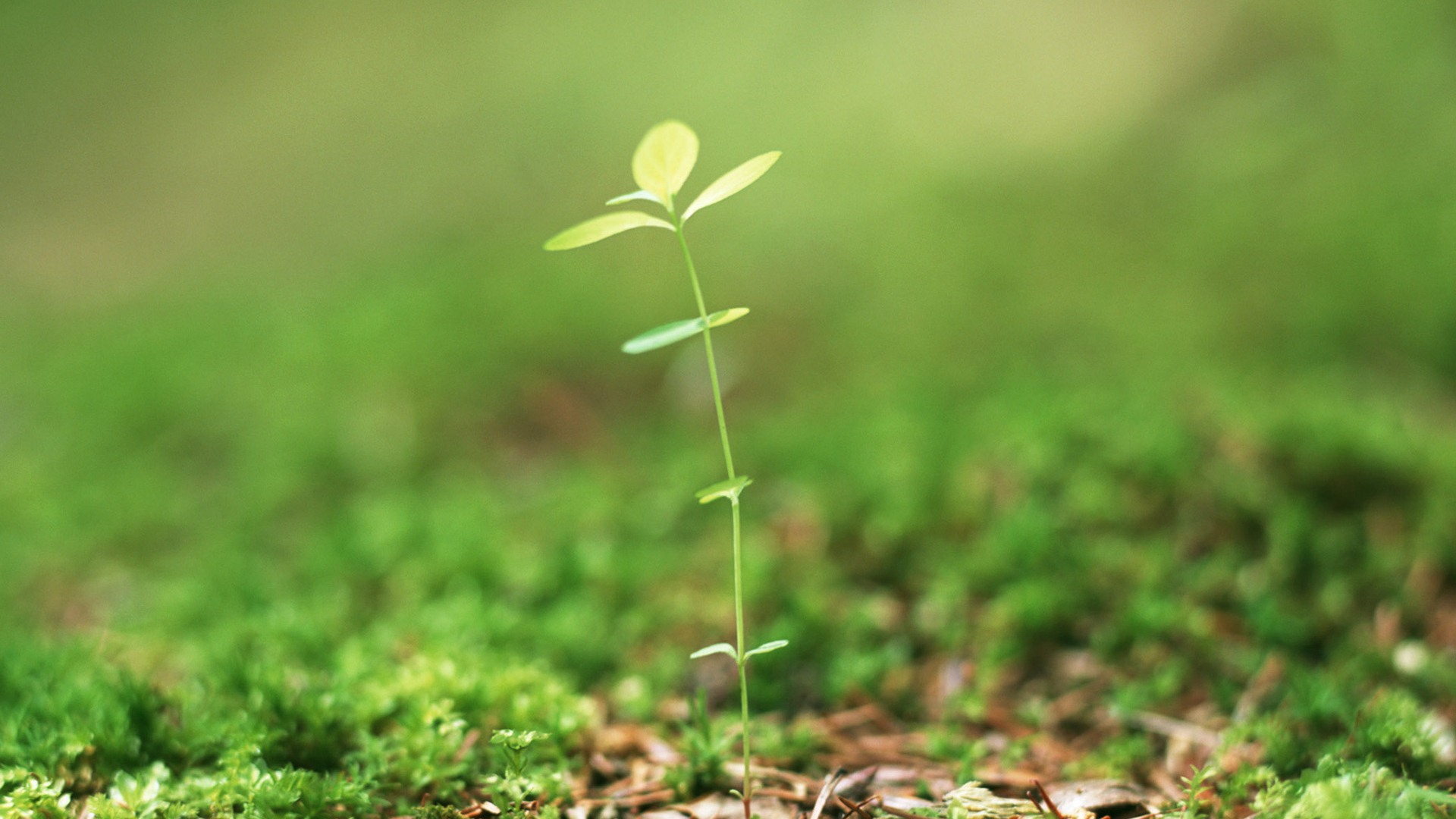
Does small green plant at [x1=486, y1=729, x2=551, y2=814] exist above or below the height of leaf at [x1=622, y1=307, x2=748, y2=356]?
below

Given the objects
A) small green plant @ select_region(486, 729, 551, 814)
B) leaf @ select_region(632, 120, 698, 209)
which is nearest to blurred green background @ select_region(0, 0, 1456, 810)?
small green plant @ select_region(486, 729, 551, 814)

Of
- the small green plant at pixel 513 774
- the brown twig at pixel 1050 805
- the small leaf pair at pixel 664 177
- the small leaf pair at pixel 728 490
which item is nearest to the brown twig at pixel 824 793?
the brown twig at pixel 1050 805

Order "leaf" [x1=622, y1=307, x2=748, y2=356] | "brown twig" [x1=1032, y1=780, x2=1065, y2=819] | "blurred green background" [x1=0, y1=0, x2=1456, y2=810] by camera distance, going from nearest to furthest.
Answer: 1. "leaf" [x1=622, y1=307, x2=748, y2=356]
2. "brown twig" [x1=1032, y1=780, x2=1065, y2=819]
3. "blurred green background" [x1=0, y1=0, x2=1456, y2=810]

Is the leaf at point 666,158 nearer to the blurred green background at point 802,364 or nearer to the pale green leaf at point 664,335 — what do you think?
the pale green leaf at point 664,335

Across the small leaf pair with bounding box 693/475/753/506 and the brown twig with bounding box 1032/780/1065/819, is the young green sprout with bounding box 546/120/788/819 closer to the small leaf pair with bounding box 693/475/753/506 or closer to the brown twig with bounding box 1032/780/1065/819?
the small leaf pair with bounding box 693/475/753/506

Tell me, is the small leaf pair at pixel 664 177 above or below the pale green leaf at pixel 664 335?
above

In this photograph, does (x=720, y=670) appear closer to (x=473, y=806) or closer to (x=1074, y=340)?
(x=473, y=806)

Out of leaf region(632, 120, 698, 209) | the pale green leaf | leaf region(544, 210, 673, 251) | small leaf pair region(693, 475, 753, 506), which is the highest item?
leaf region(632, 120, 698, 209)

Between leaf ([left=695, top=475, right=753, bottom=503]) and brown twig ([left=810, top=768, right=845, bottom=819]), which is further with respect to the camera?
brown twig ([left=810, top=768, right=845, bottom=819])
